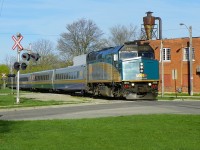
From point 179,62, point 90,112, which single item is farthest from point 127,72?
point 179,62

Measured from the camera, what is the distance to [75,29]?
92375 mm

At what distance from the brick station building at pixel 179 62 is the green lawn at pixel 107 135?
137ft

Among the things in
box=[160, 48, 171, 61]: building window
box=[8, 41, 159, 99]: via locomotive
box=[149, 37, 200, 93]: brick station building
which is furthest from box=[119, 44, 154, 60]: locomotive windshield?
box=[160, 48, 171, 61]: building window

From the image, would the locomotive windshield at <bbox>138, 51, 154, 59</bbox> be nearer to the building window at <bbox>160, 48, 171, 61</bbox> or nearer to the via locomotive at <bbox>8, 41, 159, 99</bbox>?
the via locomotive at <bbox>8, 41, 159, 99</bbox>

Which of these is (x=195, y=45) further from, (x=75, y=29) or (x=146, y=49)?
(x=75, y=29)

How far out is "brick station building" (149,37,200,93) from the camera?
55750 millimetres

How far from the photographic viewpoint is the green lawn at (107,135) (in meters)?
9.70

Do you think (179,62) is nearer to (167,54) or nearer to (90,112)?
(167,54)

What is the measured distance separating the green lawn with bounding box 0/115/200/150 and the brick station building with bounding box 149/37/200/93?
41.8 metres

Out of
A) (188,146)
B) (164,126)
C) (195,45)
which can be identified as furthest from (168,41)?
(188,146)

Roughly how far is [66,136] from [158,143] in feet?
8.70

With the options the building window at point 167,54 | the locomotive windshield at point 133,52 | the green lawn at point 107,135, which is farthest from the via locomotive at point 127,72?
the building window at point 167,54

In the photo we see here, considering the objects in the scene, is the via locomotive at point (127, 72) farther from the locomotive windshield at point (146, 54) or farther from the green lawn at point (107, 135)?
the green lawn at point (107, 135)

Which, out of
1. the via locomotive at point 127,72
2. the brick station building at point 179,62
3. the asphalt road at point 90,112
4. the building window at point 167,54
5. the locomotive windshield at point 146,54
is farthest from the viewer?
the building window at point 167,54
